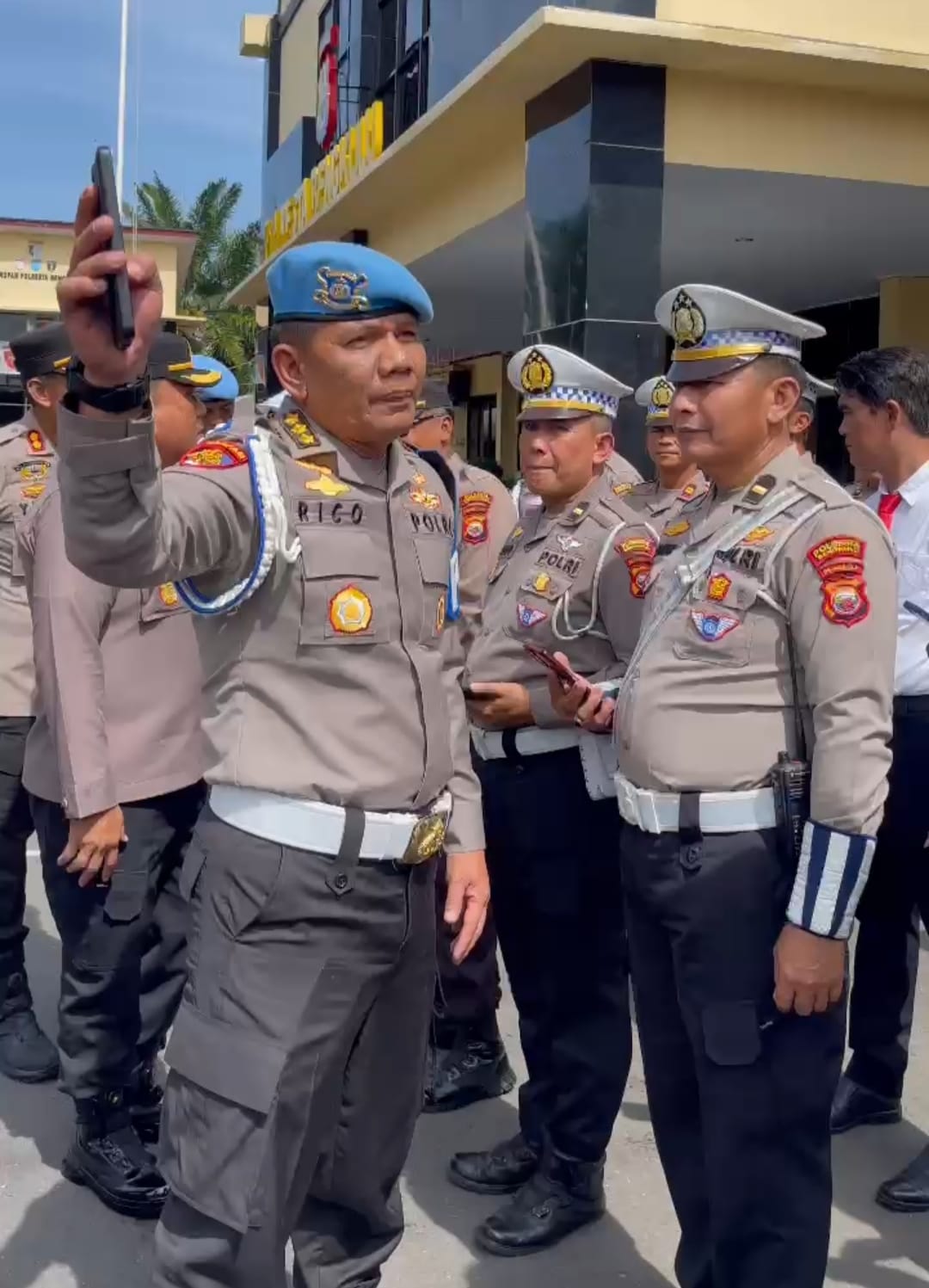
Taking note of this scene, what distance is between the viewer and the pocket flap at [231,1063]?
1.95 m

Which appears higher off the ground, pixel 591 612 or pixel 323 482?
pixel 323 482

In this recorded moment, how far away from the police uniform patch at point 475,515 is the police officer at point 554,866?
2.62 ft

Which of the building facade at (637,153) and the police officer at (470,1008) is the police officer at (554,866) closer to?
the police officer at (470,1008)

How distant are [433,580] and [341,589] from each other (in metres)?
0.23

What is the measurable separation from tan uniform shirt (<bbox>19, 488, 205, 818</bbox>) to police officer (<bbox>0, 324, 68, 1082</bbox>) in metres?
0.62

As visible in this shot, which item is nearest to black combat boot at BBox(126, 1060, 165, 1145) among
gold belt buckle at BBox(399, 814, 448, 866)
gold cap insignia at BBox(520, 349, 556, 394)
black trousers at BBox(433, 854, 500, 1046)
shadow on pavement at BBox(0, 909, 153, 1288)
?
shadow on pavement at BBox(0, 909, 153, 1288)

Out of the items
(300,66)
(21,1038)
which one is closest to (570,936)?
(21,1038)

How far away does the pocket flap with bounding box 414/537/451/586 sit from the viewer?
2213 millimetres

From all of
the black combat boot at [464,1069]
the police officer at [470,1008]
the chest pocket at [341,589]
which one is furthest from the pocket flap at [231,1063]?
the black combat boot at [464,1069]

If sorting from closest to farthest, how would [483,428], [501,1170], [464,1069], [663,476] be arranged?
[501,1170]
[464,1069]
[663,476]
[483,428]

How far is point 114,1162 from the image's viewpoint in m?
3.06

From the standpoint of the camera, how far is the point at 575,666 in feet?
10.0

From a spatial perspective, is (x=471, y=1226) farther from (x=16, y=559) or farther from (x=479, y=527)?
(x=16, y=559)

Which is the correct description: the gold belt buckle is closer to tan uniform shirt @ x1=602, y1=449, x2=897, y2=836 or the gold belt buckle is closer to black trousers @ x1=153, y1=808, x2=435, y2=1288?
black trousers @ x1=153, y1=808, x2=435, y2=1288
